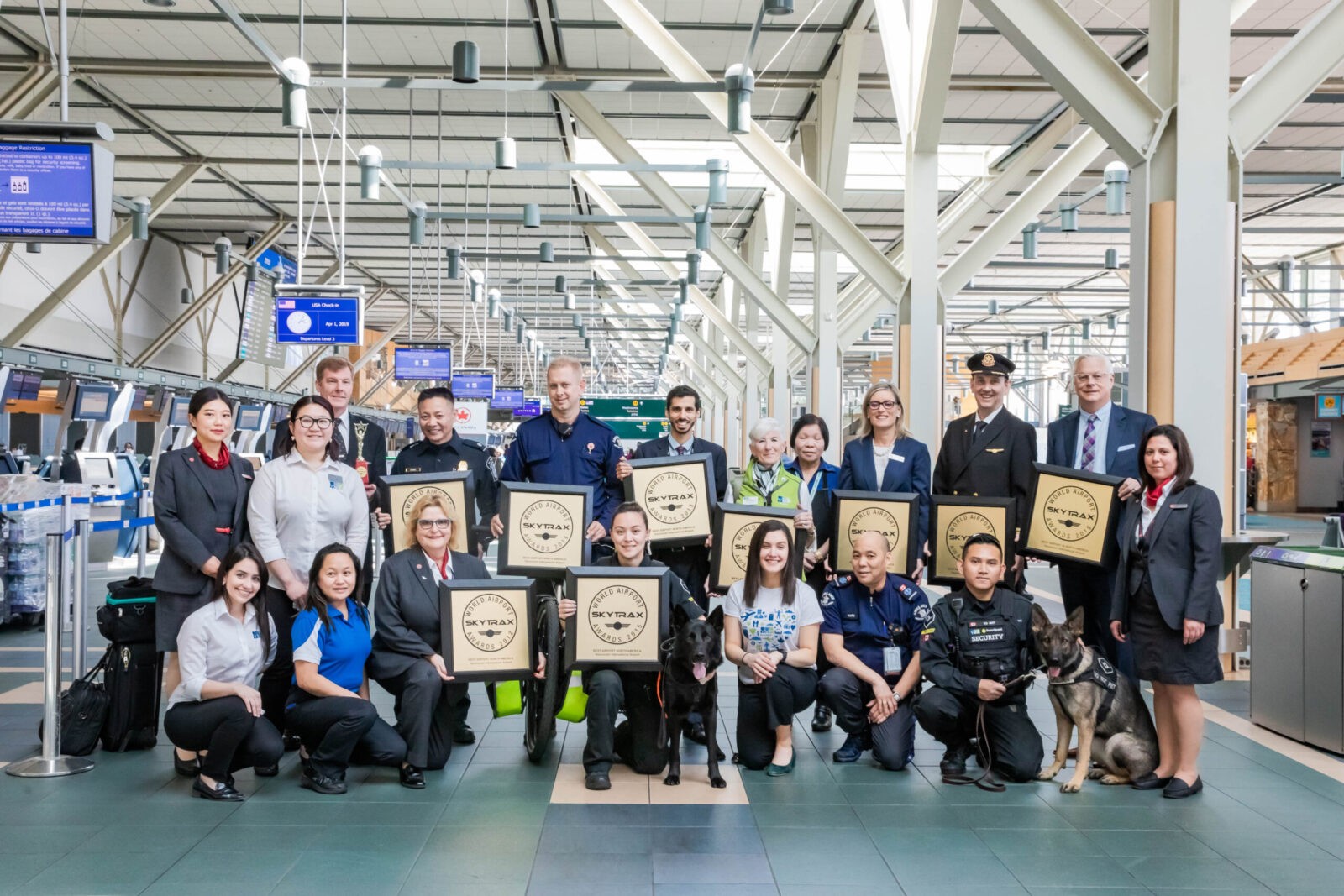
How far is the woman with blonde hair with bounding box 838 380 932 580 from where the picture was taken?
22.7 feet

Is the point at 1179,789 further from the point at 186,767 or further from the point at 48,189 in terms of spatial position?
the point at 48,189

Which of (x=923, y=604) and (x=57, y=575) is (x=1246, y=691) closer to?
(x=923, y=604)

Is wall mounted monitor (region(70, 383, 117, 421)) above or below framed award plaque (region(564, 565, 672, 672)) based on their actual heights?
above

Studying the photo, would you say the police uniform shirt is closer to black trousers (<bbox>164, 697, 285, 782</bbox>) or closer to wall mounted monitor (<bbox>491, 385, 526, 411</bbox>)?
black trousers (<bbox>164, 697, 285, 782</bbox>)

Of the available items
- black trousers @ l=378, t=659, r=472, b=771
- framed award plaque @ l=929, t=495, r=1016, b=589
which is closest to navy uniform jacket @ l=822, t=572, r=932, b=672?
framed award plaque @ l=929, t=495, r=1016, b=589

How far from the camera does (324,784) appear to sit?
5.47 metres

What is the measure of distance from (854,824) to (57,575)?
4084 millimetres

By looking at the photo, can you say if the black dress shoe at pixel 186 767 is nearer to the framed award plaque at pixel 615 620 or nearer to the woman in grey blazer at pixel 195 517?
the woman in grey blazer at pixel 195 517

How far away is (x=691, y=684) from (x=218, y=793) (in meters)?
2.23

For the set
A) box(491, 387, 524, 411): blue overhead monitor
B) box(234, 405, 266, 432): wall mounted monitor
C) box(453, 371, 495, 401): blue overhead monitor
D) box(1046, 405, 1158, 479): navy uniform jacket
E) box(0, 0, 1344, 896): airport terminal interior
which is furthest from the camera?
box(491, 387, 524, 411): blue overhead monitor

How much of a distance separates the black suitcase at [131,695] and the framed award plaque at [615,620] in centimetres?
230

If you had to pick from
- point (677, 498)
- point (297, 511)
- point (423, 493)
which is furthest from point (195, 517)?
point (677, 498)

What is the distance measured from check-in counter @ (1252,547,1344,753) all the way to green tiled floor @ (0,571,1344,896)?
1.85 feet

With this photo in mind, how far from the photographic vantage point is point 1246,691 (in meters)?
8.15
